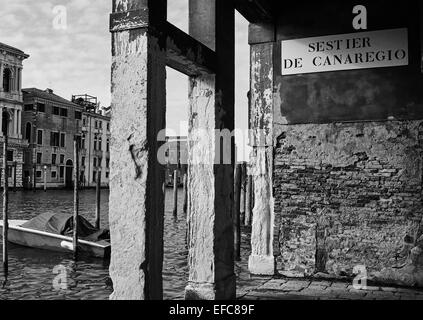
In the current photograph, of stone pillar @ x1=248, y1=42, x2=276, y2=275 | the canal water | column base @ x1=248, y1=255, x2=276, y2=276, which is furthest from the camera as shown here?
the canal water

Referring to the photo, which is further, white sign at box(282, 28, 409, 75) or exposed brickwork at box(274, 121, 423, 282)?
white sign at box(282, 28, 409, 75)

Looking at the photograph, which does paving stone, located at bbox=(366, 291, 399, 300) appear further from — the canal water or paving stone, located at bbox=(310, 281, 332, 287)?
the canal water

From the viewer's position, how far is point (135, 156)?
138 inches

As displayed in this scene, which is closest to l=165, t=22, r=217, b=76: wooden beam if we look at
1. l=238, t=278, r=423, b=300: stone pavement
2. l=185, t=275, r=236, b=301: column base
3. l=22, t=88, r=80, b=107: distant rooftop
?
l=185, t=275, r=236, b=301: column base

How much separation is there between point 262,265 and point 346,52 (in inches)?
114

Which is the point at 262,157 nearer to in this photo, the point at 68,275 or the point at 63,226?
the point at 68,275

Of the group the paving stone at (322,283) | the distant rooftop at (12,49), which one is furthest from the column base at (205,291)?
the distant rooftop at (12,49)

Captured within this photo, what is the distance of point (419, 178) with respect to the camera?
5.54 m

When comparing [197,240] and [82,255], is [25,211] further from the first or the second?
[197,240]

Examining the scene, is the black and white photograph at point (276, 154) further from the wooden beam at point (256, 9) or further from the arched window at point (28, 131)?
the arched window at point (28, 131)

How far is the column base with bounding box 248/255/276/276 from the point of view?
6172 millimetres

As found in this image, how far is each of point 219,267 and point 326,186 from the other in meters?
2.12

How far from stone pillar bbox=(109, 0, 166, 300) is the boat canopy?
8.10m

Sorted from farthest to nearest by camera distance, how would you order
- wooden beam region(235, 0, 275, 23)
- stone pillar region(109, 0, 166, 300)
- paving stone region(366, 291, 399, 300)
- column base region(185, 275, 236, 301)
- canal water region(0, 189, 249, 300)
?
1. canal water region(0, 189, 249, 300)
2. wooden beam region(235, 0, 275, 23)
3. paving stone region(366, 291, 399, 300)
4. column base region(185, 275, 236, 301)
5. stone pillar region(109, 0, 166, 300)
